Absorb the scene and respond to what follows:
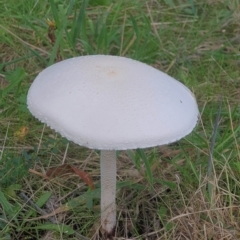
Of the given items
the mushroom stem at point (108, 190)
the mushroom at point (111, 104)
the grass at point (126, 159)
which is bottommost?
the grass at point (126, 159)

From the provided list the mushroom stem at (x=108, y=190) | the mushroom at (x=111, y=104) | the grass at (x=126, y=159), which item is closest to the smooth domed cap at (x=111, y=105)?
the mushroom at (x=111, y=104)

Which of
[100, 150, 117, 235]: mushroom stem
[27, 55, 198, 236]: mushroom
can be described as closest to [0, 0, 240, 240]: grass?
[100, 150, 117, 235]: mushroom stem

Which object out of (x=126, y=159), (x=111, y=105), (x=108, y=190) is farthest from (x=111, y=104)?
(x=126, y=159)

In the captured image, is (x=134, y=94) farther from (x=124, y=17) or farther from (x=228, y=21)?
(x=228, y=21)

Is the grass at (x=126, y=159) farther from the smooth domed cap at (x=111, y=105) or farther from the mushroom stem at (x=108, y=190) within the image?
the smooth domed cap at (x=111, y=105)

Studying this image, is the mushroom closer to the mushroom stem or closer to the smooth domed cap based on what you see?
the smooth domed cap

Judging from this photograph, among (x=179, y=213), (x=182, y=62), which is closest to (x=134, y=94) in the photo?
(x=179, y=213)
